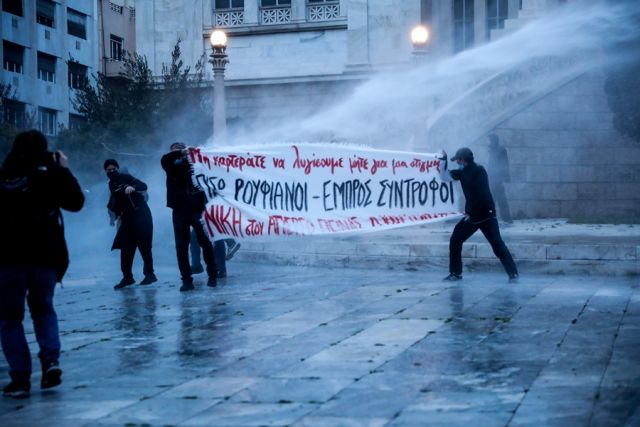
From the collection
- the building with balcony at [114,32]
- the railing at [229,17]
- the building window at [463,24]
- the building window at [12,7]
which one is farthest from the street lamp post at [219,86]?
the building with balcony at [114,32]

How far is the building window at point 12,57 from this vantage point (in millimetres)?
49812

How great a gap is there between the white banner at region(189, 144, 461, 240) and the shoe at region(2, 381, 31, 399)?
7.06 m

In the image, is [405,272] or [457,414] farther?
[405,272]

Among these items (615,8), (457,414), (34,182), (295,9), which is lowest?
(457,414)

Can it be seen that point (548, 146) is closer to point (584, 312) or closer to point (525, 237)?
point (525, 237)

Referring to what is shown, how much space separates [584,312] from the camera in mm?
9773

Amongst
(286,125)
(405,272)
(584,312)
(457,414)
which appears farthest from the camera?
(286,125)

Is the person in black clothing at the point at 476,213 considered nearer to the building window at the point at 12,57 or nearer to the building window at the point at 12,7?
the building window at the point at 12,57

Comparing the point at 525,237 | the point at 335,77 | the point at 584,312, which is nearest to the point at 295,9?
the point at 335,77

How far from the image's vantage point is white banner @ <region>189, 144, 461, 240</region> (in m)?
13.8

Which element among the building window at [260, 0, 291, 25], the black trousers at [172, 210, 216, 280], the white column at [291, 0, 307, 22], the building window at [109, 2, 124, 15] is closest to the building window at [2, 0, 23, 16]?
the building window at [109, 2, 124, 15]

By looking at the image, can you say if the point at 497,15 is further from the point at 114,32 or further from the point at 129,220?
the point at 114,32

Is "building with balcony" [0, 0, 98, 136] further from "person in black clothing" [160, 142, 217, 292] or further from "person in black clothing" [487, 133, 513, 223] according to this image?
"person in black clothing" [160, 142, 217, 292]

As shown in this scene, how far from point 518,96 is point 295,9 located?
1268 cm
